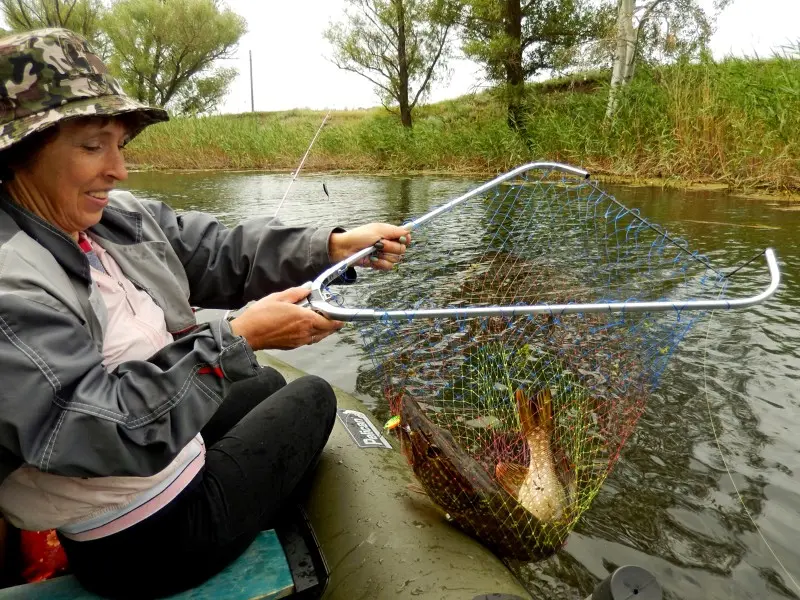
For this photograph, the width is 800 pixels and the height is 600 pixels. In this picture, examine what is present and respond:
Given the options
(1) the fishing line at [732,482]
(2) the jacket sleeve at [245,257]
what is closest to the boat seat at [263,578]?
(2) the jacket sleeve at [245,257]

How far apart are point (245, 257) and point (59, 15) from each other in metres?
27.5

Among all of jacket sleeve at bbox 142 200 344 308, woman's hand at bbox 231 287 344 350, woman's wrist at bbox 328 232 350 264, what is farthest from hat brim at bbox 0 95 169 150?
woman's wrist at bbox 328 232 350 264

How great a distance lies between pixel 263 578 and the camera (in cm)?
130

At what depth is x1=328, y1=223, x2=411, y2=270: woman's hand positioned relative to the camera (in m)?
1.89

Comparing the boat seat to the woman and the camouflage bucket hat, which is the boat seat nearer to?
the woman

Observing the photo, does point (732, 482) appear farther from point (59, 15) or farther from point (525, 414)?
point (59, 15)

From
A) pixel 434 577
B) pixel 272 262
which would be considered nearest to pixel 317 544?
pixel 434 577

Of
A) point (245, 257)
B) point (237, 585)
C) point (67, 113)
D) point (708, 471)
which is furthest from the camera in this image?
point (708, 471)

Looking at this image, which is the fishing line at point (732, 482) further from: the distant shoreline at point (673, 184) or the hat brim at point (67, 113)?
the distant shoreline at point (673, 184)

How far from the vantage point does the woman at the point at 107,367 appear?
1003 mm

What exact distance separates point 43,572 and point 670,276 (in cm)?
380

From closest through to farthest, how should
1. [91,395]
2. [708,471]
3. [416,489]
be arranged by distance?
[91,395] < [416,489] < [708,471]

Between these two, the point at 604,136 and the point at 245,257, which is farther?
the point at 604,136

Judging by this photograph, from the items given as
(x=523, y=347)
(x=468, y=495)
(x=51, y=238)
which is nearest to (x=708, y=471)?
(x=523, y=347)
